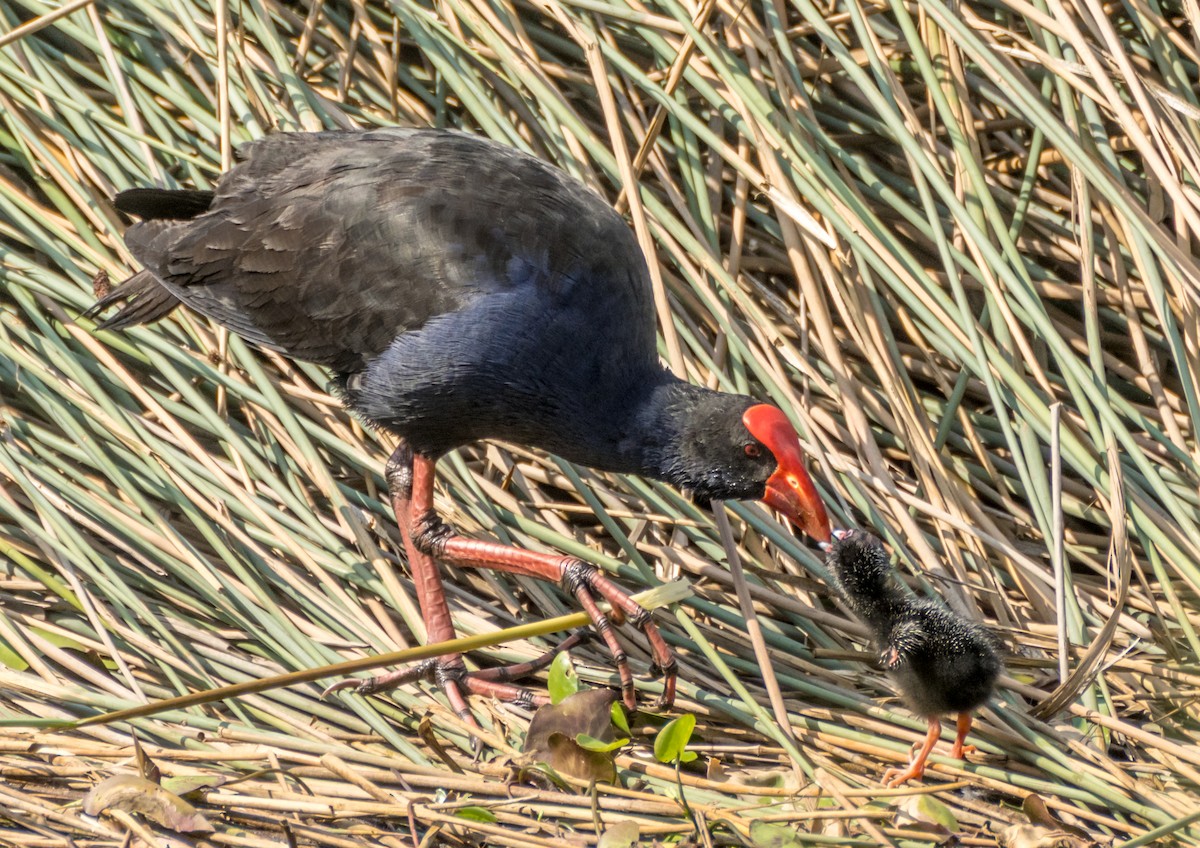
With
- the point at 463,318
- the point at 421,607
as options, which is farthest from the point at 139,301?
the point at 421,607

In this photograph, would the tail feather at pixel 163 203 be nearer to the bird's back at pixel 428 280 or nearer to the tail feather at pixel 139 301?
the bird's back at pixel 428 280

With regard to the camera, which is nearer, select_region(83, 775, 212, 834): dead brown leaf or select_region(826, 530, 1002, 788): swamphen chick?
select_region(83, 775, 212, 834): dead brown leaf

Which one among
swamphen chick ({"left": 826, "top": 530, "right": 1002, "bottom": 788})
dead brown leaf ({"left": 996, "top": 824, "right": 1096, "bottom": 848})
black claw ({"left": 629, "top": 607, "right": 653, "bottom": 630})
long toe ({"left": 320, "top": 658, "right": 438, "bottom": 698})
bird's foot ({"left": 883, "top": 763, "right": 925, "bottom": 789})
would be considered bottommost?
dead brown leaf ({"left": 996, "top": 824, "right": 1096, "bottom": 848})

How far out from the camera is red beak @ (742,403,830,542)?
111 inches

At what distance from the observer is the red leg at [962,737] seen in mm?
2680

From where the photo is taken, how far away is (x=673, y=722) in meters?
2.65

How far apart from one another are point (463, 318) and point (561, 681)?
831 millimetres

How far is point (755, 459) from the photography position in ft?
9.35

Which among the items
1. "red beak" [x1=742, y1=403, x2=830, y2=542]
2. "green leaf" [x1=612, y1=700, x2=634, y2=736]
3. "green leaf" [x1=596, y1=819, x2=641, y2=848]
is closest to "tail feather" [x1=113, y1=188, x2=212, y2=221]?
"red beak" [x1=742, y1=403, x2=830, y2=542]

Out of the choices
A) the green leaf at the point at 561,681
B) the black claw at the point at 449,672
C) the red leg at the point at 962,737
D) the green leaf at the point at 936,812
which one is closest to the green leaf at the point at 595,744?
the green leaf at the point at 561,681

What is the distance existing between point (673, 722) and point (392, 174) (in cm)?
142

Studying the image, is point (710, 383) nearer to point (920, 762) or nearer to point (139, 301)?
point (920, 762)

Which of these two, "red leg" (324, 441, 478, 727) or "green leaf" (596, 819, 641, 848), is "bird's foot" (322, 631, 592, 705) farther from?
"green leaf" (596, 819, 641, 848)

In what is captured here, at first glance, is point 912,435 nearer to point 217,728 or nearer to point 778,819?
point 778,819
